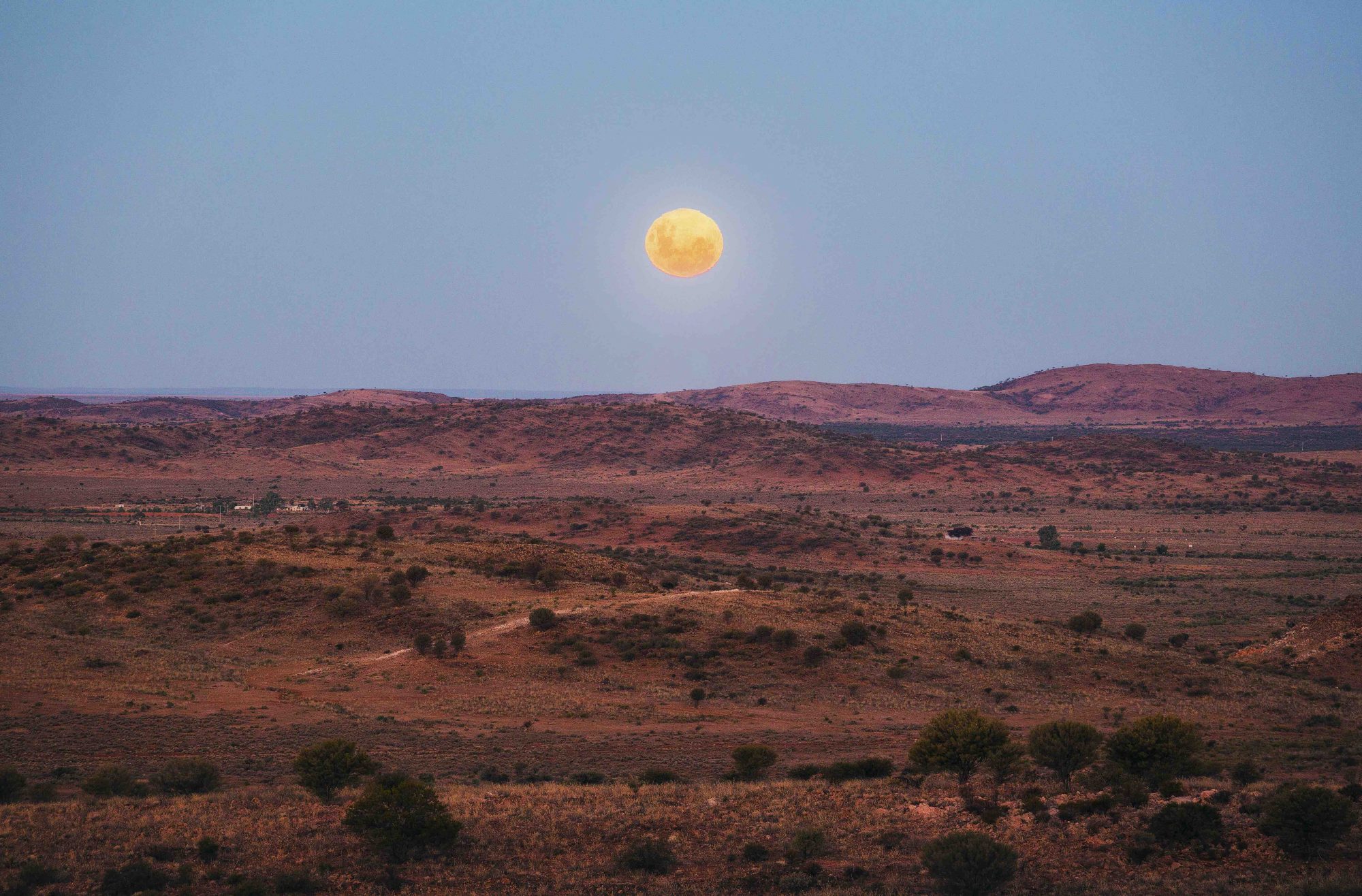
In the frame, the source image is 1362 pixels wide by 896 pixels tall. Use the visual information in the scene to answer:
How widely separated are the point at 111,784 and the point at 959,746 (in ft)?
48.6

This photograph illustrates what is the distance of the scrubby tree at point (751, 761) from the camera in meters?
19.4

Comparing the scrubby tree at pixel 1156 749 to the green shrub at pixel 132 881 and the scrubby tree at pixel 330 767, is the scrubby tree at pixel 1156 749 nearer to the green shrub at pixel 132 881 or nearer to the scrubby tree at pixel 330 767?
the scrubby tree at pixel 330 767

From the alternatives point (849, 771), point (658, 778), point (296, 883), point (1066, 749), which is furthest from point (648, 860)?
point (1066, 749)

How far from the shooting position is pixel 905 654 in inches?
1220

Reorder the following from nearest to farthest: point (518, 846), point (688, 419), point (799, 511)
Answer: point (518, 846)
point (799, 511)
point (688, 419)

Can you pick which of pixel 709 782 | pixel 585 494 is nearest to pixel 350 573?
pixel 709 782

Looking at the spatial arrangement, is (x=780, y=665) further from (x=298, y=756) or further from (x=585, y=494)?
(x=585, y=494)

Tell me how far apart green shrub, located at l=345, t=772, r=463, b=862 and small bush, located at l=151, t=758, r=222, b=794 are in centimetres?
385

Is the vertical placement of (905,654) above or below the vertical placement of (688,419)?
below

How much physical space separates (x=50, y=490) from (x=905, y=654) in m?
79.7

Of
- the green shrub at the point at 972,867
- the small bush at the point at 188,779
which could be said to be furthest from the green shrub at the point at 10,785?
the green shrub at the point at 972,867

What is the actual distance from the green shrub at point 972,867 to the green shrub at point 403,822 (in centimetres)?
706

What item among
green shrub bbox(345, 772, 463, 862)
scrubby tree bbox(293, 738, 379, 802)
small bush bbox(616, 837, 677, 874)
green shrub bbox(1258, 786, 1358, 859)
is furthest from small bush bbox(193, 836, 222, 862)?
green shrub bbox(1258, 786, 1358, 859)

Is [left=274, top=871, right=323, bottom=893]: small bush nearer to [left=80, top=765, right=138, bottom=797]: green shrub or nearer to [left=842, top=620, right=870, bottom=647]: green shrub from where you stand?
[left=80, top=765, right=138, bottom=797]: green shrub
